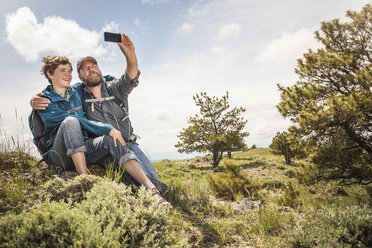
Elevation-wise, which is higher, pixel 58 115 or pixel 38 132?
pixel 58 115

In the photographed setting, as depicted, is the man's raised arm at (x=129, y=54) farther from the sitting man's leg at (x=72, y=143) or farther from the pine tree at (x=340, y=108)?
the pine tree at (x=340, y=108)

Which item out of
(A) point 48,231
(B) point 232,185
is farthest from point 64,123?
(B) point 232,185

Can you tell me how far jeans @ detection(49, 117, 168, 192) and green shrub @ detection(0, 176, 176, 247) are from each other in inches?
39.0

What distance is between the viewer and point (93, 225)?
1632 mm

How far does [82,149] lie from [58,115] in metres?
0.72

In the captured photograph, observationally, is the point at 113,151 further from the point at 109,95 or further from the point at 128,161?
the point at 109,95

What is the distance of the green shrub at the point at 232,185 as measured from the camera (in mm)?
5285

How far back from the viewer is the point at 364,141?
340 inches

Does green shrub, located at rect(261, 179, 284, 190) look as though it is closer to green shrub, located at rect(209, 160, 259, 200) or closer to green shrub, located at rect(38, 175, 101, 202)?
green shrub, located at rect(209, 160, 259, 200)

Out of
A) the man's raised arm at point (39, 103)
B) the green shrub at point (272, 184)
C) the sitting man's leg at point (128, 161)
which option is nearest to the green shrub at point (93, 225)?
the sitting man's leg at point (128, 161)

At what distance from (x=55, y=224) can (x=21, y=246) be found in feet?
0.69

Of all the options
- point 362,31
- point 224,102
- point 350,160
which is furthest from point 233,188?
point 224,102

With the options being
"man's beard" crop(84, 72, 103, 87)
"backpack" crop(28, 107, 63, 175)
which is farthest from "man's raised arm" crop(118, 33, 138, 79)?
"backpack" crop(28, 107, 63, 175)

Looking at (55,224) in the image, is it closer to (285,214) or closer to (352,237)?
(352,237)
